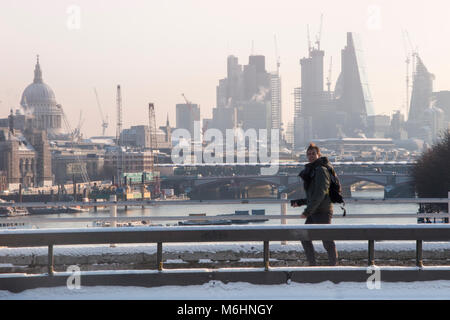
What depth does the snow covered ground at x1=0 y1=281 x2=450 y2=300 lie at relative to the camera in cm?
727

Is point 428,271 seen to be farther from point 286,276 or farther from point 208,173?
point 208,173

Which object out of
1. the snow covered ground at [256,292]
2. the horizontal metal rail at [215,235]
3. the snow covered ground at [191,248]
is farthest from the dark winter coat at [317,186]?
the snow covered ground at [191,248]

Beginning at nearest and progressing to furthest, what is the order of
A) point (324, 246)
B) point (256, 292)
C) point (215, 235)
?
point (256, 292) → point (215, 235) → point (324, 246)

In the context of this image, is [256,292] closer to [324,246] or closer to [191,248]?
[324,246]

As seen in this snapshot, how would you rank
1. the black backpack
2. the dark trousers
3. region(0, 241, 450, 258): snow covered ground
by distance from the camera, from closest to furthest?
the dark trousers
the black backpack
region(0, 241, 450, 258): snow covered ground

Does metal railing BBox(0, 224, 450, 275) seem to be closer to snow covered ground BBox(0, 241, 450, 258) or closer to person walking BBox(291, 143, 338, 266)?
person walking BBox(291, 143, 338, 266)

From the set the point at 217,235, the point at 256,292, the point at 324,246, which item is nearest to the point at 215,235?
the point at 217,235

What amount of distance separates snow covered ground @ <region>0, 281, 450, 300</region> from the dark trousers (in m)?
0.43

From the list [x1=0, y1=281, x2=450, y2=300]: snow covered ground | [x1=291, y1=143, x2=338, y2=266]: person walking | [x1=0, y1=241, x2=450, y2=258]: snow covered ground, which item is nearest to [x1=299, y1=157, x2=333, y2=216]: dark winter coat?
[x1=291, y1=143, x2=338, y2=266]: person walking

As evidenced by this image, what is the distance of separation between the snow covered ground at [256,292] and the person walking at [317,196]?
0.46 m

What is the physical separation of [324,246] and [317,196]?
503 mm

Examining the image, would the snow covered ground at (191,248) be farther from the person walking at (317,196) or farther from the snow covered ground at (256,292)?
the snow covered ground at (256,292)

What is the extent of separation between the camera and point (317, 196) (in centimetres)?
809
